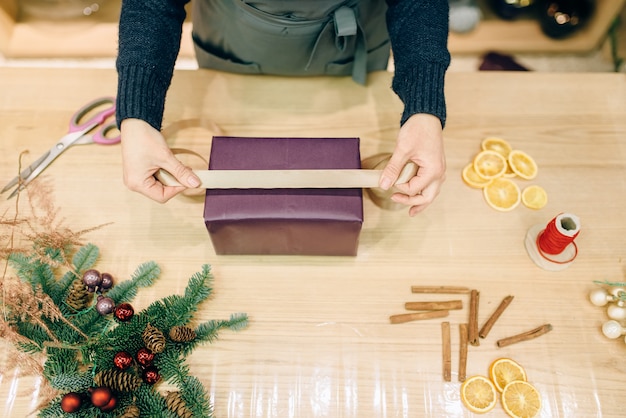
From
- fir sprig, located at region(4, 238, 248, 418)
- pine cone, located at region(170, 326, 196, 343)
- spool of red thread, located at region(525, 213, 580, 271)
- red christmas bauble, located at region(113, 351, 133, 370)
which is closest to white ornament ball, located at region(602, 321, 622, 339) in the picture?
spool of red thread, located at region(525, 213, 580, 271)

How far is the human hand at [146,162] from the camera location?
868 mm

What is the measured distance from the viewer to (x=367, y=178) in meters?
0.87

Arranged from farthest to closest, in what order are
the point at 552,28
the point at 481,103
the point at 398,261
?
the point at 552,28 → the point at 481,103 → the point at 398,261

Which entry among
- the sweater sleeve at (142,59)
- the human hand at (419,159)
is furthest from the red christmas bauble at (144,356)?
the human hand at (419,159)

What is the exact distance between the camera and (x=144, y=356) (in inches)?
33.1

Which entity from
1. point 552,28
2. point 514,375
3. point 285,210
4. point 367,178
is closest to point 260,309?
Result: point 285,210

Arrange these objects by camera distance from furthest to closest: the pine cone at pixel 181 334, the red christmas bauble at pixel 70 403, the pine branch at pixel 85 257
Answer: the pine branch at pixel 85 257 → the pine cone at pixel 181 334 → the red christmas bauble at pixel 70 403

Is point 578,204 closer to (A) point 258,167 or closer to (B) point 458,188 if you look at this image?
(B) point 458,188

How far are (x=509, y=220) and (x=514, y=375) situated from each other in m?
0.35

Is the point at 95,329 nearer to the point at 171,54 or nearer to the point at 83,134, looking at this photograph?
the point at 83,134

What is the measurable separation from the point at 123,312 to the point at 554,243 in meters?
0.90

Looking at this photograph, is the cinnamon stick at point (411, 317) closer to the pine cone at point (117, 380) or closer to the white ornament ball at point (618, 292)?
the white ornament ball at point (618, 292)

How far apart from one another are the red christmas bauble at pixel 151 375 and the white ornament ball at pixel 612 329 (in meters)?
0.92

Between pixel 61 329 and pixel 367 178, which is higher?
pixel 367 178
